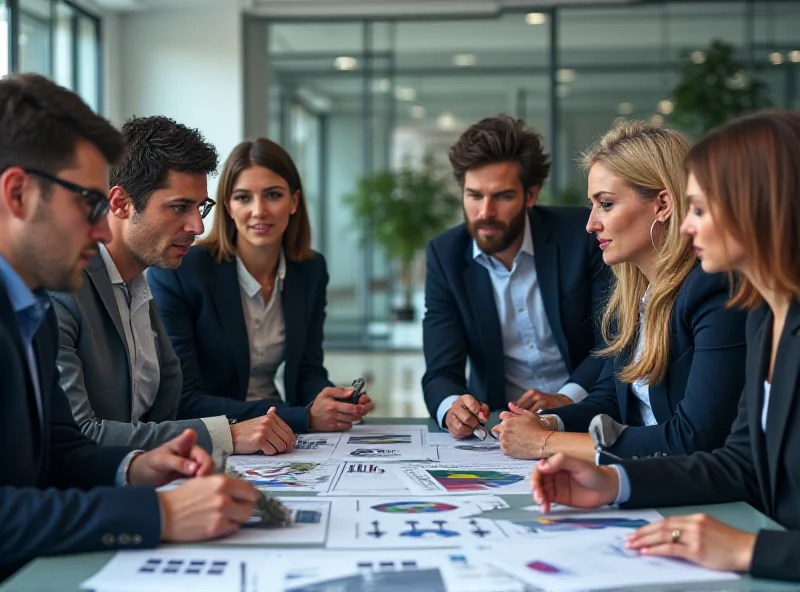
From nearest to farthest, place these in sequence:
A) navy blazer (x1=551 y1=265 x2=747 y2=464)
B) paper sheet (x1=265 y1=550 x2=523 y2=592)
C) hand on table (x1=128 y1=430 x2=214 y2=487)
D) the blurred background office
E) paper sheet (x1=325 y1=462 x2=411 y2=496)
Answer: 1. paper sheet (x1=265 y1=550 x2=523 y2=592)
2. hand on table (x1=128 y1=430 x2=214 y2=487)
3. paper sheet (x1=325 y1=462 x2=411 y2=496)
4. navy blazer (x1=551 y1=265 x2=747 y2=464)
5. the blurred background office

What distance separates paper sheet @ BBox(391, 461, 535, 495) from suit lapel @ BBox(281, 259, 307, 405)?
1395 millimetres

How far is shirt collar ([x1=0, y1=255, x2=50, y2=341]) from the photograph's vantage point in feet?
5.87

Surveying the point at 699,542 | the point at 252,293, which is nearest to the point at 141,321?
the point at 252,293

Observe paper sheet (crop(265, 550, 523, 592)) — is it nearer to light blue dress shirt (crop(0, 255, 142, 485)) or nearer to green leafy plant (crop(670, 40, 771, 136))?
light blue dress shirt (crop(0, 255, 142, 485))

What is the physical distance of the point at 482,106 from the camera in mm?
10430

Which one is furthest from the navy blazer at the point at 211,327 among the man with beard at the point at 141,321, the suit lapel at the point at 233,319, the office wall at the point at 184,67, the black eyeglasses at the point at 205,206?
the office wall at the point at 184,67

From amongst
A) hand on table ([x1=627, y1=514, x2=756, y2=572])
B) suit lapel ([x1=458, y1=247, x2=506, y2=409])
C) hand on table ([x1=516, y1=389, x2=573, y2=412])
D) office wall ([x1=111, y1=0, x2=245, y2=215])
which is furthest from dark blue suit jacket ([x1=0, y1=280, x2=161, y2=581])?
office wall ([x1=111, y1=0, x2=245, y2=215])

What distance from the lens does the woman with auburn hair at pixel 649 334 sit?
2.33 metres

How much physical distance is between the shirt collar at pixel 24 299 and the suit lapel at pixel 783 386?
1441 millimetres

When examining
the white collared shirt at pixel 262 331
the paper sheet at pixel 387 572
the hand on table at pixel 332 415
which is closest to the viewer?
the paper sheet at pixel 387 572

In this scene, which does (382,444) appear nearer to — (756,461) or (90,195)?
(756,461)

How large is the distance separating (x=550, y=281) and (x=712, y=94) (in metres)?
6.21

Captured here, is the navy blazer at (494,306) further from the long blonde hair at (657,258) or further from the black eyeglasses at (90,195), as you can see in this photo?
the black eyeglasses at (90,195)

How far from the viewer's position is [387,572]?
4.95ft
